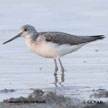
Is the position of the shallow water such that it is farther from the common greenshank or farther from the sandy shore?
the sandy shore

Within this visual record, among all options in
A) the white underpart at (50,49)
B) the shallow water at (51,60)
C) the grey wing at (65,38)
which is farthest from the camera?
the grey wing at (65,38)

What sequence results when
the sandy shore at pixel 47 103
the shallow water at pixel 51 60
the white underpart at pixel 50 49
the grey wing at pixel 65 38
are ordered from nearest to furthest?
the sandy shore at pixel 47 103 < the shallow water at pixel 51 60 < the white underpart at pixel 50 49 < the grey wing at pixel 65 38

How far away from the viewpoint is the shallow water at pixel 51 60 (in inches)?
407

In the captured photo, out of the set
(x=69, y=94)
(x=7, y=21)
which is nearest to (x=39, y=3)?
(x=7, y=21)

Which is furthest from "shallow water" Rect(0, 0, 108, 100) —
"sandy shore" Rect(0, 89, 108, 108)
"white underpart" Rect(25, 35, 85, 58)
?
"sandy shore" Rect(0, 89, 108, 108)

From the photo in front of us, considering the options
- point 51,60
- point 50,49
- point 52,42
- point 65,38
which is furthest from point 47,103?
point 51,60

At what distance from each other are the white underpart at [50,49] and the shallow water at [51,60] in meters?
0.20

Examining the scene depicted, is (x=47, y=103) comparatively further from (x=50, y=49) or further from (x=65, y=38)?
(x=65, y=38)

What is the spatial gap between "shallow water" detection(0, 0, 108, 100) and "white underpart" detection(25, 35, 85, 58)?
0.20 m

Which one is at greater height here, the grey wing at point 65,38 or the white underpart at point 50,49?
the grey wing at point 65,38

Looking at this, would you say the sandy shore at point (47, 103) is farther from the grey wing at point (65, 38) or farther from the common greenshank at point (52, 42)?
the grey wing at point (65, 38)

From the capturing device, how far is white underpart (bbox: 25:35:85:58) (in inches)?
480

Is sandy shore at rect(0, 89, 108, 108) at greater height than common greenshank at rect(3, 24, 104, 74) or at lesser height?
lesser

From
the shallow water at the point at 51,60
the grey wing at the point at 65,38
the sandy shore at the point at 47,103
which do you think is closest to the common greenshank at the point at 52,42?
the grey wing at the point at 65,38
